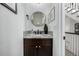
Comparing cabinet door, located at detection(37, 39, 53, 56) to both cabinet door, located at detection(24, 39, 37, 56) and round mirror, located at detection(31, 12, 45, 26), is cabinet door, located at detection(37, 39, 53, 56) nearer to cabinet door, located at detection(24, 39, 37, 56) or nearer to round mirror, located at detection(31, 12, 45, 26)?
cabinet door, located at detection(24, 39, 37, 56)

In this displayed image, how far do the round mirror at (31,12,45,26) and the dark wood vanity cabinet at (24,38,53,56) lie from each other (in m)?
0.69

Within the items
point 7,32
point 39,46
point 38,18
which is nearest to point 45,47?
point 39,46

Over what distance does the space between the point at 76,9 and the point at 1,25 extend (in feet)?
7.71

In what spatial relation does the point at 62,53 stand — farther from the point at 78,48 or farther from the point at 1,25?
the point at 1,25

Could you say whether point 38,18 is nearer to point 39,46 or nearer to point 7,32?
point 39,46

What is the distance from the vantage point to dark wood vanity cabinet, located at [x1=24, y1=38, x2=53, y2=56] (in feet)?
7.97

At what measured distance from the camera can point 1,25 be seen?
872 millimetres

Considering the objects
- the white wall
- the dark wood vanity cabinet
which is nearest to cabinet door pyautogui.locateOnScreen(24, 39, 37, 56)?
the dark wood vanity cabinet

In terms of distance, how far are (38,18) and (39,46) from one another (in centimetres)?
96

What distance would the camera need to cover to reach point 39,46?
2.43 meters

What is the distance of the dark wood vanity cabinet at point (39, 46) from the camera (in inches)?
95.7

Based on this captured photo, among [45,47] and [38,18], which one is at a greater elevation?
[38,18]

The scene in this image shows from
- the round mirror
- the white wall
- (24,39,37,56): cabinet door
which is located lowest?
(24,39,37,56): cabinet door

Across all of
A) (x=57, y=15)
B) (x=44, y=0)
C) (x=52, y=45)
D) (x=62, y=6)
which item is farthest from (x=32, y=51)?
(x=44, y=0)
